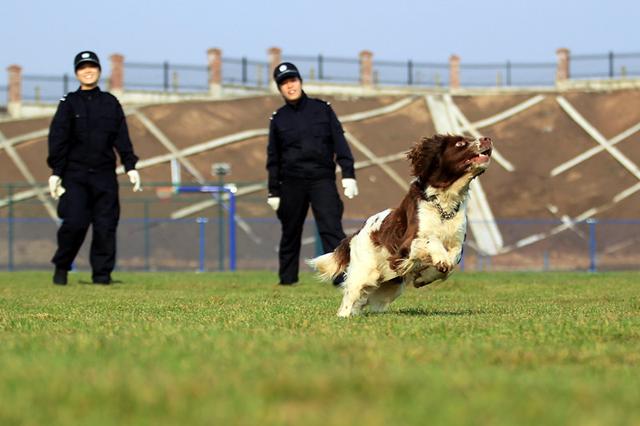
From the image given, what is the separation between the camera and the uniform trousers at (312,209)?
12844 millimetres

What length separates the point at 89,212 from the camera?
48.0 ft

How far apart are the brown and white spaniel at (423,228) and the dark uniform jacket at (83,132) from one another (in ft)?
21.4

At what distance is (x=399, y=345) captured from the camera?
18.9 feet

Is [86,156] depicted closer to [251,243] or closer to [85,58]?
[85,58]

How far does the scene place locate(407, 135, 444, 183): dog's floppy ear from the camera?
A: 8172 millimetres

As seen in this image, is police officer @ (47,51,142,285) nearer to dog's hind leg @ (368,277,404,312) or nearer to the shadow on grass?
the shadow on grass

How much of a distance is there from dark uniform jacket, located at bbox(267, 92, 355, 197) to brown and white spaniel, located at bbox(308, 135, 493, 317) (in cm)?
473

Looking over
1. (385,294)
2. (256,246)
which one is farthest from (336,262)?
(256,246)

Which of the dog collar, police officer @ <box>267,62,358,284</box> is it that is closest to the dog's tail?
the dog collar

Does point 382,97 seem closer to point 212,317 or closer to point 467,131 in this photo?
point 467,131

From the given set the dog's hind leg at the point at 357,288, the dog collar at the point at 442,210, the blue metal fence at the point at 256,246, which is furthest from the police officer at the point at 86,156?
the blue metal fence at the point at 256,246

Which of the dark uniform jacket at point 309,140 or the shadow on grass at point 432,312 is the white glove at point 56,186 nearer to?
the dark uniform jacket at point 309,140

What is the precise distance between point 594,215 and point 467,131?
6.44m

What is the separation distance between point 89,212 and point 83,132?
1017mm
